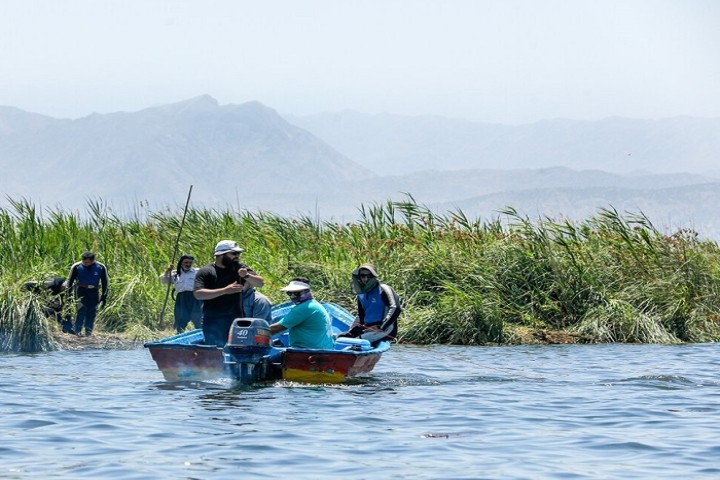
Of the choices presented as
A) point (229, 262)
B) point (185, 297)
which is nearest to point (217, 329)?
point (229, 262)

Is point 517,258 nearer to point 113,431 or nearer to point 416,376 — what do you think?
point 416,376

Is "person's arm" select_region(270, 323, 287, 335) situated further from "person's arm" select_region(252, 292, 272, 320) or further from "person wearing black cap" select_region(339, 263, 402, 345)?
"person wearing black cap" select_region(339, 263, 402, 345)

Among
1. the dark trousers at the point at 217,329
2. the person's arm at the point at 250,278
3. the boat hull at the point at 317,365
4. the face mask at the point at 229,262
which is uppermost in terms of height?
the face mask at the point at 229,262

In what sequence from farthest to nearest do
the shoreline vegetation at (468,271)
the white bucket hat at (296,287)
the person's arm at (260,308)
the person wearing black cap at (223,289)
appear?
the shoreline vegetation at (468,271)
the person's arm at (260,308)
the white bucket hat at (296,287)
the person wearing black cap at (223,289)

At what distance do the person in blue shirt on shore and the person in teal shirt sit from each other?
7392 millimetres

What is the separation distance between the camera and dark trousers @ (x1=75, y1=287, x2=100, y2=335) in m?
22.6

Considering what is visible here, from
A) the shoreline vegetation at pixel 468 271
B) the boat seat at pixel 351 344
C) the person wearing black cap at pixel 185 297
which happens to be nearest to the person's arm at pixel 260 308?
the boat seat at pixel 351 344

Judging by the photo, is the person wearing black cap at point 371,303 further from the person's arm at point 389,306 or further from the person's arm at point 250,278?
the person's arm at point 250,278

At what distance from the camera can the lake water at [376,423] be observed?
35.0 feet

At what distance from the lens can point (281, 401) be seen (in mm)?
14484

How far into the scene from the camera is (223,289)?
50.3 ft

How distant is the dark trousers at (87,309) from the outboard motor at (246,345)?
8011mm

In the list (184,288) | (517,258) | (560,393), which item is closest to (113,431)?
(560,393)

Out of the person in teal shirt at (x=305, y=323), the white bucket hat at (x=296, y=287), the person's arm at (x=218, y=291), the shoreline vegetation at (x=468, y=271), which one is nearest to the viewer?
the person's arm at (x=218, y=291)
